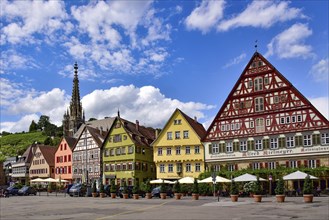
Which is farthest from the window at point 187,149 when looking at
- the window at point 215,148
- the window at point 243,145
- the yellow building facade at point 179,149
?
the window at point 243,145

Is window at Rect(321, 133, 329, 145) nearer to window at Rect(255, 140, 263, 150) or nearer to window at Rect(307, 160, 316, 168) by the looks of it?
window at Rect(307, 160, 316, 168)

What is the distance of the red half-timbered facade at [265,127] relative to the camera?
52250 millimetres

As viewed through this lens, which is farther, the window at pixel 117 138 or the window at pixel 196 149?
the window at pixel 117 138

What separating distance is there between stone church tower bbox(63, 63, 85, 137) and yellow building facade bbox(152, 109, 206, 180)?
96710mm

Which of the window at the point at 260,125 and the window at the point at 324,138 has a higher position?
the window at the point at 260,125

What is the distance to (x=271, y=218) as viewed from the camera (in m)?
21.7

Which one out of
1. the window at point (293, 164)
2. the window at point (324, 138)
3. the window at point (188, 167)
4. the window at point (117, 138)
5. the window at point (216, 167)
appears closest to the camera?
the window at point (324, 138)

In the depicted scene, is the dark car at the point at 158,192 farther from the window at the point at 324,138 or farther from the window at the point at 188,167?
the window at the point at 324,138

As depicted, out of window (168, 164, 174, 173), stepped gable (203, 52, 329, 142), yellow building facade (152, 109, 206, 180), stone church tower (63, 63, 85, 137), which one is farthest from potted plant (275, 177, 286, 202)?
stone church tower (63, 63, 85, 137)

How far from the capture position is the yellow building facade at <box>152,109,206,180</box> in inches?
2501

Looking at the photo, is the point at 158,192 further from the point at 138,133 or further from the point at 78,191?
the point at 138,133

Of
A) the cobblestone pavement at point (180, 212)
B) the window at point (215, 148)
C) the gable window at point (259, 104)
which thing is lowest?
the cobblestone pavement at point (180, 212)

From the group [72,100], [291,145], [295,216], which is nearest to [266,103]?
[291,145]

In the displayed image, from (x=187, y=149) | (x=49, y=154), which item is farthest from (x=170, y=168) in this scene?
(x=49, y=154)
